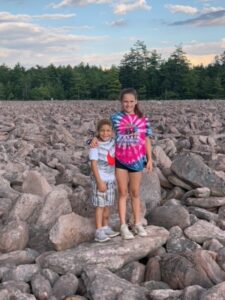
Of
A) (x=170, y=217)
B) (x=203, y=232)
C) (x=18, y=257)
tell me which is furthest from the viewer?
(x=170, y=217)

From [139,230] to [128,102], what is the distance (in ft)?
4.81

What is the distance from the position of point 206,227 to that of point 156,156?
3371 mm

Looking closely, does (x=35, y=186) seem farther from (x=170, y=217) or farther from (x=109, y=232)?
(x=170, y=217)

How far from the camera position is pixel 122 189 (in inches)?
269

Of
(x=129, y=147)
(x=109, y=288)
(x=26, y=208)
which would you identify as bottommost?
(x=109, y=288)

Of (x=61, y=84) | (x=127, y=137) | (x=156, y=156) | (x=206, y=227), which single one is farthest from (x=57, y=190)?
(x=61, y=84)

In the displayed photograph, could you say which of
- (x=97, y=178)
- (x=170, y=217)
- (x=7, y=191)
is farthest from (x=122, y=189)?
(x=7, y=191)

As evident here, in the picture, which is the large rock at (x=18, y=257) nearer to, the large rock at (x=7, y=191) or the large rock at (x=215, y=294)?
the large rock at (x=7, y=191)

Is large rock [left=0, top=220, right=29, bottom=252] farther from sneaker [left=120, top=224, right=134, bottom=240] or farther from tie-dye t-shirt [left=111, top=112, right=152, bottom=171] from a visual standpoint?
tie-dye t-shirt [left=111, top=112, right=152, bottom=171]

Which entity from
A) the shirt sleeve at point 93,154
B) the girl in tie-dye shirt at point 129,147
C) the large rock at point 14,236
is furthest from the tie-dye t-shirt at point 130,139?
the large rock at point 14,236

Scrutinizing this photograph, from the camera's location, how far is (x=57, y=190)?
753cm

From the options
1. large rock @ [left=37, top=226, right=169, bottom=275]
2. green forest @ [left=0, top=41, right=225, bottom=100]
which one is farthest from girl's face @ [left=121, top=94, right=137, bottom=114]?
green forest @ [left=0, top=41, right=225, bottom=100]

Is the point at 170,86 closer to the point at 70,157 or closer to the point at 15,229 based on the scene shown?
the point at 70,157

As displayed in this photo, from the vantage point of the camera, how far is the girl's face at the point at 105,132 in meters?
6.63
